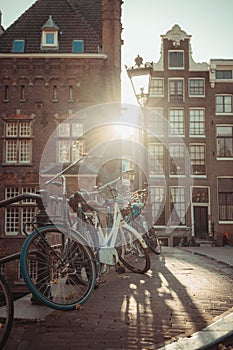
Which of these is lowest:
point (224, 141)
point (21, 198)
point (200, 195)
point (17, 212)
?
point (17, 212)

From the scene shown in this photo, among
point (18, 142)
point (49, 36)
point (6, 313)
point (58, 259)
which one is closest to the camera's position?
point (6, 313)

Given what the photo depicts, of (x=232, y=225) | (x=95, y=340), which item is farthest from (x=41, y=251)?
(x=232, y=225)

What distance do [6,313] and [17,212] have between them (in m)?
19.5

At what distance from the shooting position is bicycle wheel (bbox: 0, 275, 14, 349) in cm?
275

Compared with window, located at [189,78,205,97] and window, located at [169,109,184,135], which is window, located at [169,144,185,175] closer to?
window, located at [169,109,184,135]

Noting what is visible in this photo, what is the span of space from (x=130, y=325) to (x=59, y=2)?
24.9 m

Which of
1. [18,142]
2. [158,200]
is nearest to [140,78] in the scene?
[18,142]

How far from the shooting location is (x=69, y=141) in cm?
2150

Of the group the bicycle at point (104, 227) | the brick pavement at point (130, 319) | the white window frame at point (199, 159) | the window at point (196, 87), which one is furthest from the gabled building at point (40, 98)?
the brick pavement at point (130, 319)

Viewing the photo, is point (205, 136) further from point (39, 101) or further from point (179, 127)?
point (39, 101)

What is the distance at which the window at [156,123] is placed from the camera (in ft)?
101

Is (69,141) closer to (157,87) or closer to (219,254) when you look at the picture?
(219,254)

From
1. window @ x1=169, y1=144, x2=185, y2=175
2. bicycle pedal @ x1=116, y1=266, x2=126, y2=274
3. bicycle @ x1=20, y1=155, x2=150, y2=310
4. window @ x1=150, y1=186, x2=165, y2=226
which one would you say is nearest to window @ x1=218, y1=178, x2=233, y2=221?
window @ x1=169, y1=144, x2=185, y2=175

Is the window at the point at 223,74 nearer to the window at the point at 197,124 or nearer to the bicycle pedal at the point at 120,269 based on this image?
the window at the point at 197,124
